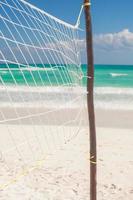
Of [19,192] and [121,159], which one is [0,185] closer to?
[19,192]

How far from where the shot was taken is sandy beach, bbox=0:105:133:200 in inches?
210

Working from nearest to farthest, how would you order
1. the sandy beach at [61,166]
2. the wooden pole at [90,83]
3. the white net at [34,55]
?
the white net at [34,55], the wooden pole at [90,83], the sandy beach at [61,166]

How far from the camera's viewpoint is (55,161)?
6578 mm

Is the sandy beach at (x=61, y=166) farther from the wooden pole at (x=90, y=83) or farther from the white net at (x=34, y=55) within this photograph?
the wooden pole at (x=90, y=83)

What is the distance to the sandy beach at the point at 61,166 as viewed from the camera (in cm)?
533

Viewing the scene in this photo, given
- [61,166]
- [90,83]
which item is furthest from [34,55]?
[61,166]

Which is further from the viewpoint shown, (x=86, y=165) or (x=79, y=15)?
(x=86, y=165)

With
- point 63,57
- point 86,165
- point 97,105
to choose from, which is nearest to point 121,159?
point 86,165

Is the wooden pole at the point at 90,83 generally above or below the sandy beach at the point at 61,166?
above

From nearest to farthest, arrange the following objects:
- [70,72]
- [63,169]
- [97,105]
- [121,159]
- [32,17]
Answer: [32,17] → [70,72] → [63,169] → [121,159] → [97,105]

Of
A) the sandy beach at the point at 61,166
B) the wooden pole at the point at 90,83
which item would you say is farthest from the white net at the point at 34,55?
the wooden pole at the point at 90,83

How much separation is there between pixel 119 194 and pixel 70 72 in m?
1.56

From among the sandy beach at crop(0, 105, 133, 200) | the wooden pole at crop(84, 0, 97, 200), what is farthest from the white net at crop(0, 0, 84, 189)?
the wooden pole at crop(84, 0, 97, 200)

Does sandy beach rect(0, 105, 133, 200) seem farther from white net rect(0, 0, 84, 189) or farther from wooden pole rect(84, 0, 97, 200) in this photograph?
wooden pole rect(84, 0, 97, 200)
